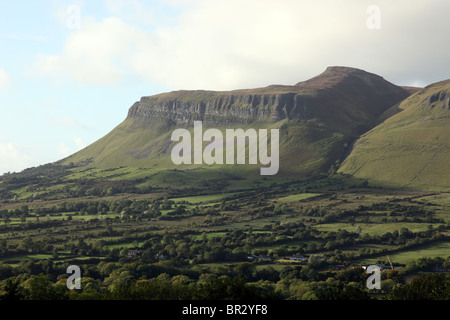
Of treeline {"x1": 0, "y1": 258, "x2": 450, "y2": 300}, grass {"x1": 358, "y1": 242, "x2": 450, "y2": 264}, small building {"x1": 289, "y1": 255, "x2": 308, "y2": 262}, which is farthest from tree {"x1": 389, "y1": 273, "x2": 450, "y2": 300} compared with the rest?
small building {"x1": 289, "y1": 255, "x2": 308, "y2": 262}

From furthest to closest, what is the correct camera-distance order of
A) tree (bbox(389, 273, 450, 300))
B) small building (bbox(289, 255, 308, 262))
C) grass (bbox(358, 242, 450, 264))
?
1. small building (bbox(289, 255, 308, 262))
2. grass (bbox(358, 242, 450, 264))
3. tree (bbox(389, 273, 450, 300))

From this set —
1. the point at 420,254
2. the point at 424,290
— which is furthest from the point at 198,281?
the point at 420,254

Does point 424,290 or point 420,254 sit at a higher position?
point 424,290

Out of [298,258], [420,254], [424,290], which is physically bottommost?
[298,258]

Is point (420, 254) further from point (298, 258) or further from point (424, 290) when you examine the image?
point (424, 290)

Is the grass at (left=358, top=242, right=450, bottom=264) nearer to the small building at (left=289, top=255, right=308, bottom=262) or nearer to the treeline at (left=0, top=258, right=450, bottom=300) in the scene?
the treeline at (left=0, top=258, right=450, bottom=300)

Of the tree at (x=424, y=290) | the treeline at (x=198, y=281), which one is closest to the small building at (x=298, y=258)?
the treeline at (x=198, y=281)

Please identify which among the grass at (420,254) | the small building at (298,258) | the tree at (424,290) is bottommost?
the small building at (298,258)

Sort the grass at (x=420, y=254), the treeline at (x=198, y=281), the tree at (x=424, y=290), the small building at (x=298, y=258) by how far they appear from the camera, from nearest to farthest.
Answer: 1. the treeline at (x=198, y=281)
2. the tree at (x=424, y=290)
3. the grass at (x=420, y=254)
4. the small building at (x=298, y=258)

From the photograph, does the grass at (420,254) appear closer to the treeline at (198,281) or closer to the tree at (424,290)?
the treeline at (198,281)

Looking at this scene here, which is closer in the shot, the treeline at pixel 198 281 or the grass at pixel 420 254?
the treeline at pixel 198 281

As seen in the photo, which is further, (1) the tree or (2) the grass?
(2) the grass

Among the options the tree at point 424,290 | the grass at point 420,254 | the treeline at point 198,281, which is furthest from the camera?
the grass at point 420,254

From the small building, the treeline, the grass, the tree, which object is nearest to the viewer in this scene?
the treeline
